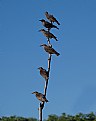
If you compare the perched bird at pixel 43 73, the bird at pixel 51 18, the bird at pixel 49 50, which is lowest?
the perched bird at pixel 43 73

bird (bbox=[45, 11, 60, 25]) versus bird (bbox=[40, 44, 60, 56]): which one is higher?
bird (bbox=[45, 11, 60, 25])

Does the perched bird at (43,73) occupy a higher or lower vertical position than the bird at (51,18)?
lower

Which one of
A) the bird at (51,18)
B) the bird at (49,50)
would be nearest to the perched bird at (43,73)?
the bird at (49,50)

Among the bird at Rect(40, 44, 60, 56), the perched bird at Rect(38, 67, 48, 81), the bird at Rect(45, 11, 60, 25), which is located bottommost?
the perched bird at Rect(38, 67, 48, 81)

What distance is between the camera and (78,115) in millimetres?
79062

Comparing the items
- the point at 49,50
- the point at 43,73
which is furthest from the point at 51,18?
the point at 43,73

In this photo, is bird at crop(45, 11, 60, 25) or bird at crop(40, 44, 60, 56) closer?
bird at crop(40, 44, 60, 56)

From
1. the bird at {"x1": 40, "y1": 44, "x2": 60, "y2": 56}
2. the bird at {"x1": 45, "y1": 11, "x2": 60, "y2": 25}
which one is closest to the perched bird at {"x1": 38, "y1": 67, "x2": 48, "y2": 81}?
the bird at {"x1": 40, "y1": 44, "x2": 60, "y2": 56}

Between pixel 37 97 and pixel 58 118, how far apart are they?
80.7m

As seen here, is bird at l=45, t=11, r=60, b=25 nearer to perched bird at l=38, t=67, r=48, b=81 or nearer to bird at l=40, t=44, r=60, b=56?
bird at l=40, t=44, r=60, b=56

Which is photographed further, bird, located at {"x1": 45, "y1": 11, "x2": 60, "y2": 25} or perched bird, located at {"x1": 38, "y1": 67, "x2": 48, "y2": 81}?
bird, located at {"x1": 45, "y1": 11, "x2": 60, "y2": 25}

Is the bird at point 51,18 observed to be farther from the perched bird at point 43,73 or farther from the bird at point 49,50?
the perched bird at point 43,73

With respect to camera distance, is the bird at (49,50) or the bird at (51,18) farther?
the bird at (51,18)

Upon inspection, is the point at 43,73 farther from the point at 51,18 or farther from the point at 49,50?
the point at 51,18
